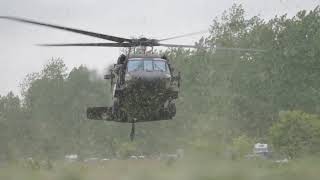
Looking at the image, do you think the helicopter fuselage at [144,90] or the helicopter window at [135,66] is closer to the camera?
the helicopter fuselage at [144,90]

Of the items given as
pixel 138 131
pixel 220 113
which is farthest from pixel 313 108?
pixel 138 131

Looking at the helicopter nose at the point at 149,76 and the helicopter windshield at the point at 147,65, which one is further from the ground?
the helicopter windshield at the point at 147,65

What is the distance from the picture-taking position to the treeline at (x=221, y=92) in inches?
1862

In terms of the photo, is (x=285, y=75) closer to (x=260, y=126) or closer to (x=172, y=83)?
(x=260, y=126)

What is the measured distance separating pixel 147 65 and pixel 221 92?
33822mm

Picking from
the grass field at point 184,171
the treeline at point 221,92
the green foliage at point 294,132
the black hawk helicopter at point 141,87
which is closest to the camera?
the grass field at point 184,171

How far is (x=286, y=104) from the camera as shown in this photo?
157ft

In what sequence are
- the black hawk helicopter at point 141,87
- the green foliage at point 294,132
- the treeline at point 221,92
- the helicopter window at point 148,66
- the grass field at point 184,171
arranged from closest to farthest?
the grass field at point 184,171 < the black hawk helicopter at point 141,87 < the helicopter window at point 148,66 < the green foliage at point 294,132 < the treeline at point 221,92

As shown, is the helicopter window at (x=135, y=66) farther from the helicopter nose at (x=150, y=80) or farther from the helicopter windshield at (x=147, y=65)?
the helicopter nose at (x=150, y=80)

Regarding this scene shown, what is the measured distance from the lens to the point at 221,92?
5269 cm

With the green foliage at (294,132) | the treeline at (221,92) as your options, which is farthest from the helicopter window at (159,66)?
the treeline at (221,92)

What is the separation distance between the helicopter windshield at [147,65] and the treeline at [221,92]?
20088 mm

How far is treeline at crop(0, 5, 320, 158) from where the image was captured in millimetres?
47297

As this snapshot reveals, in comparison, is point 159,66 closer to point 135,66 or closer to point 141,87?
point 135,66
